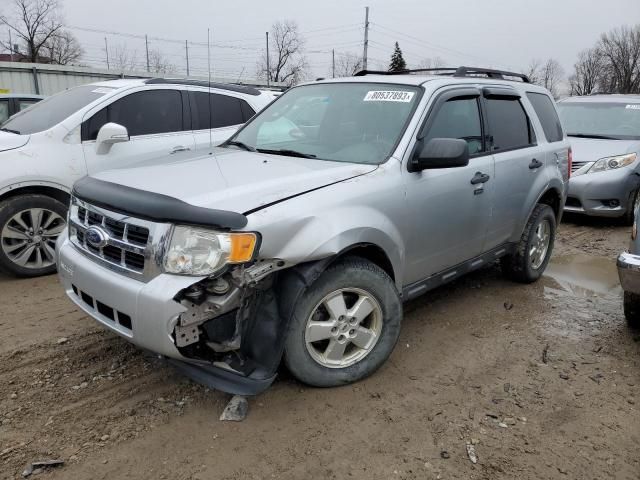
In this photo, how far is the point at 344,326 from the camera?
3049 millimetres

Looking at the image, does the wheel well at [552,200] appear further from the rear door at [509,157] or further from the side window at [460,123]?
the side window at [460,123]

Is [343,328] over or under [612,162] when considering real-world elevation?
under

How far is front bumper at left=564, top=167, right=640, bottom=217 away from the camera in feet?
24.7

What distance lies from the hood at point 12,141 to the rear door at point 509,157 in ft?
13.5

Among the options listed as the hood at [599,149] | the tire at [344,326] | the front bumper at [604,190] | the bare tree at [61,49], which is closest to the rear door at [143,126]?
the tire at [344,326]

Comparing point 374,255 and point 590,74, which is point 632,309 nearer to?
point 374,255

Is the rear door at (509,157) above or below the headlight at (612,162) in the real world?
above

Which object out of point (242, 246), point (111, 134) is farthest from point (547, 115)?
point (111, 134)

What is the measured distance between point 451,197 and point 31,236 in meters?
3.78

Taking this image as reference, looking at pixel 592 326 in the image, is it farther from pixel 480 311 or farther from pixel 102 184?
pixel 102 184

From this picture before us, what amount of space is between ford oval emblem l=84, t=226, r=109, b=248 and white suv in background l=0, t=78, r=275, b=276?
1.51 meters

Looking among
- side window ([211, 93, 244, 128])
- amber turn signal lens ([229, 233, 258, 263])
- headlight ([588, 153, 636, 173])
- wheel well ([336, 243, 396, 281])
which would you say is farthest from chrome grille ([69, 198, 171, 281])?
headlight ([588, 153, 636, 173])

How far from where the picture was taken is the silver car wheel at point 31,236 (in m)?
4.73

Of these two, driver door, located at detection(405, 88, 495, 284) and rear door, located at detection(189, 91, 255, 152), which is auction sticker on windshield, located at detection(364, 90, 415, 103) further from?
rear door, located at detection(189, 91, 255, 152)
